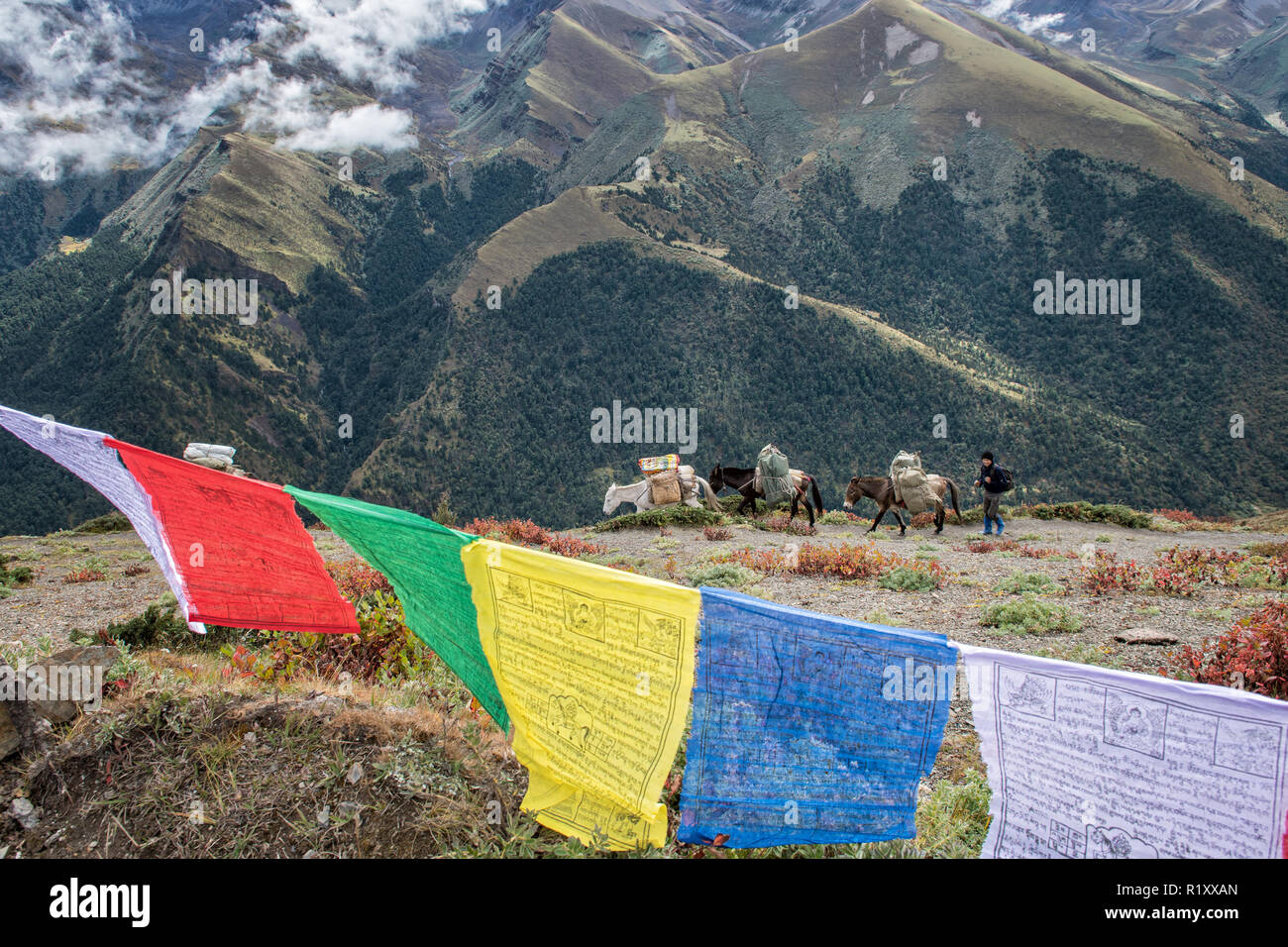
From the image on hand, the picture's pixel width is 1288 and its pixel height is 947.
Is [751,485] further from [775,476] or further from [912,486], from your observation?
[912,486]

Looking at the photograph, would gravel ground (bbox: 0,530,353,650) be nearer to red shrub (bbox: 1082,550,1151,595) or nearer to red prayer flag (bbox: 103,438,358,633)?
red prayer flag (bbox: 103,438,358,633)

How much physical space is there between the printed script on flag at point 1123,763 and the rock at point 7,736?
477 centimetres

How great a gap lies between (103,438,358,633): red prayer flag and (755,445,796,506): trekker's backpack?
1379cm

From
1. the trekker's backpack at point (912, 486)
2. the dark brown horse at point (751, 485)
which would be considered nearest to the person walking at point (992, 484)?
the trekker's backpack at point (912, 486)

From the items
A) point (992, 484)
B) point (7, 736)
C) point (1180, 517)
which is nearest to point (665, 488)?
point (992, 484)

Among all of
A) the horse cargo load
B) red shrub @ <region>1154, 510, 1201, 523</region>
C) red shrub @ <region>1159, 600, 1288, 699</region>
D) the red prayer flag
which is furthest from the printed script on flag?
red shrub @ <region>1154, 510, 1201, 523</region>

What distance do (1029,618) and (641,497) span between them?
13.7m

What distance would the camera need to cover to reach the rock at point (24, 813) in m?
3.27

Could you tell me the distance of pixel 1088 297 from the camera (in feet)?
294

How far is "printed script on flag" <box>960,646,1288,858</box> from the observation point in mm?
2189

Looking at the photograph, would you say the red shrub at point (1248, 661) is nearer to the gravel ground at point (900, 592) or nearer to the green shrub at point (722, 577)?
the gravel ground at point (900, 592)

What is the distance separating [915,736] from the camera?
2.88m
